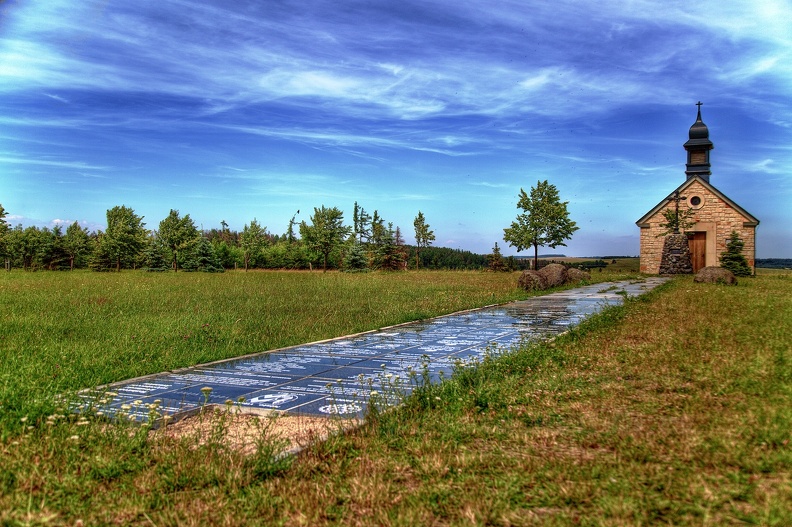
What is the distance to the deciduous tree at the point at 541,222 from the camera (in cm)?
4103

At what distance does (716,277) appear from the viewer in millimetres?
21328

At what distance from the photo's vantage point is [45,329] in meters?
9.57

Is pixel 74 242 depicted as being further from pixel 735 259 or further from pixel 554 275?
pixel 735 259

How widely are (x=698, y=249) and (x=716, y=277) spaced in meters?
14.6

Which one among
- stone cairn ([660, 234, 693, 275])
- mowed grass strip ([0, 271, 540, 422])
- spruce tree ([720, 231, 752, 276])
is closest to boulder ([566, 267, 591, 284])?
mowed grass strip ([0, 271, 540, 422])

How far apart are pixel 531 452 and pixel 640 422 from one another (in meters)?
1.09

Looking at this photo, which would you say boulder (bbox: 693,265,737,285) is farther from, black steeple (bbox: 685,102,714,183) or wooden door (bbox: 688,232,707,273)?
black steeple (bbox: 685,102,714,183)

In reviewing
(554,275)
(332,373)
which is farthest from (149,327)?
(554,275)

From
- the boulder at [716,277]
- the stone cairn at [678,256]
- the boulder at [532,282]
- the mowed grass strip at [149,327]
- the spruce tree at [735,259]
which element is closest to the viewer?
the mowed grass strip at [149,327]

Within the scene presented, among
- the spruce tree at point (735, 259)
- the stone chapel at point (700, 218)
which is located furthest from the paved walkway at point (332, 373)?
the stone chapel at point (700, 218)

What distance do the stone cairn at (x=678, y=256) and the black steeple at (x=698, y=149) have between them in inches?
247

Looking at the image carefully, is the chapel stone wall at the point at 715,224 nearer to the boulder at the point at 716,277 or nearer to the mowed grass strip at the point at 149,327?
the boulder at the point at 716,277

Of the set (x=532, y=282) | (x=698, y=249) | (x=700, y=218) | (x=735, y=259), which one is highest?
(x=700, y=218)

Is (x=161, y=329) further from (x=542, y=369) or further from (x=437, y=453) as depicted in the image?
(x=437, y=453)
